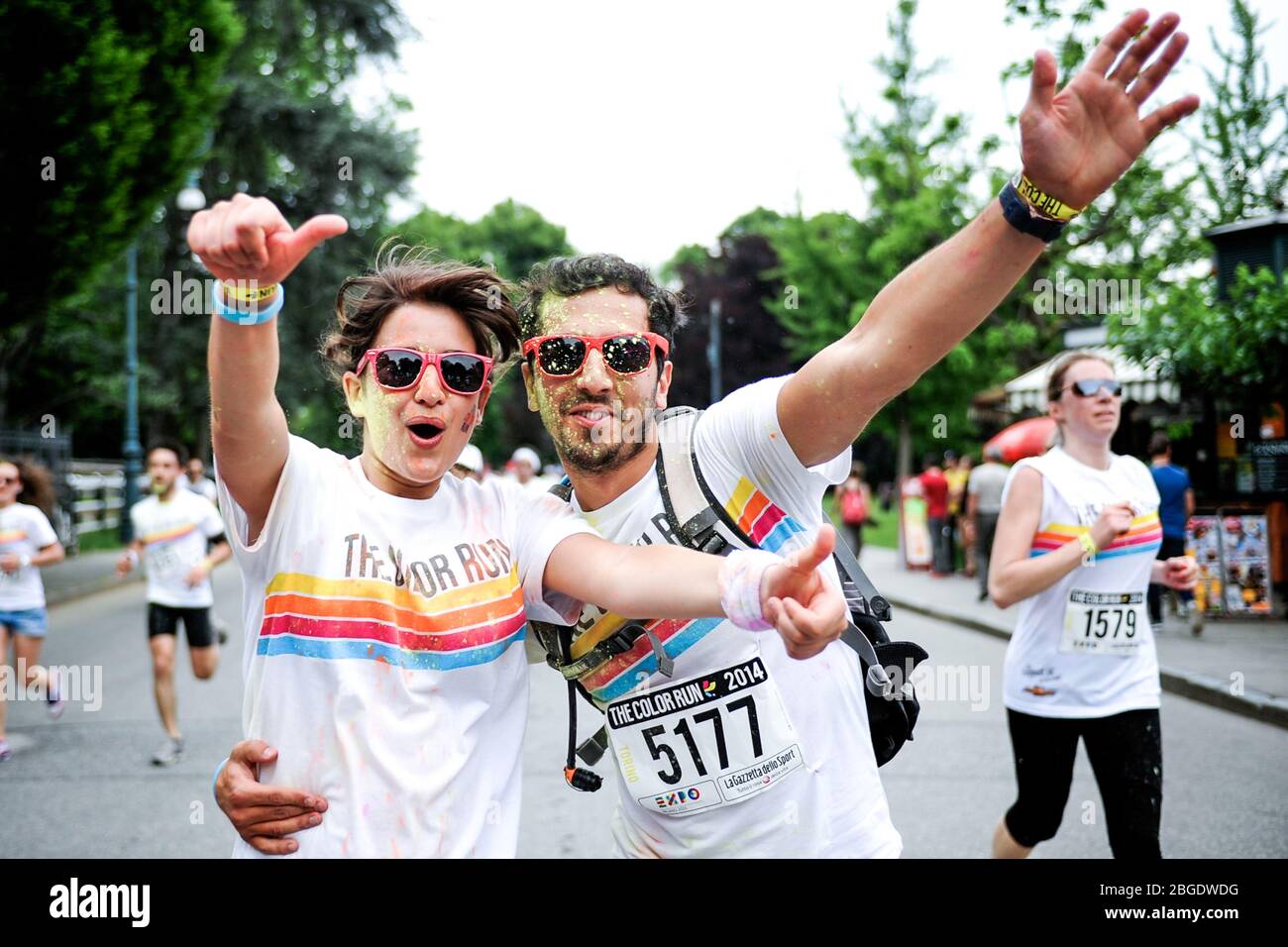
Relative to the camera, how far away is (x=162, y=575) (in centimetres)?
747

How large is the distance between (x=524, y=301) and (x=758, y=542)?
805 mm

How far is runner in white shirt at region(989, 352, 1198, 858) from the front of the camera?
12.1 ft

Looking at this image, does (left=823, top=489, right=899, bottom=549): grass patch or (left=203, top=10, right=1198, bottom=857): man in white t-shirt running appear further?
(left=823, top=489, right=899, bottom=549): grass patch

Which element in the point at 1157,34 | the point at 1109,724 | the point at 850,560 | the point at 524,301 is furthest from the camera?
the point at 1109,724

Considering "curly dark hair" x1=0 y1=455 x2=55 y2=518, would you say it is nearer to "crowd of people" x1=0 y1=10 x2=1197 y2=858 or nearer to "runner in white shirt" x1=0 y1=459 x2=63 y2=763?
"runner in white shirt" x1=0 y1=459 x2=63 y2=763

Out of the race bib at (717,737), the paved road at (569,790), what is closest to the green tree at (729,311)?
the race bib at (717,737)

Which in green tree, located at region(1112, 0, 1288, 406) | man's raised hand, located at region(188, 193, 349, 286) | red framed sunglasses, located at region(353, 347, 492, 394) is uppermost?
green tree, located at region(1112, 0, 1288, 406)

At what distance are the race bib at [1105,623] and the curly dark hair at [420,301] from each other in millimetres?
2424

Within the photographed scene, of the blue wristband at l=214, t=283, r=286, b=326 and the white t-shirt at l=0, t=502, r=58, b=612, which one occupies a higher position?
the blue wristband at l=214, t=283, r=286, b=326

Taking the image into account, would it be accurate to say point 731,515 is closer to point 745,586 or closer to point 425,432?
point 745,586

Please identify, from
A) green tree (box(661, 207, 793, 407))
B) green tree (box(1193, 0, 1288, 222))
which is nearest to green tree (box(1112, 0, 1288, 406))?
green tree (box(1193, 0, 1288, 222))
